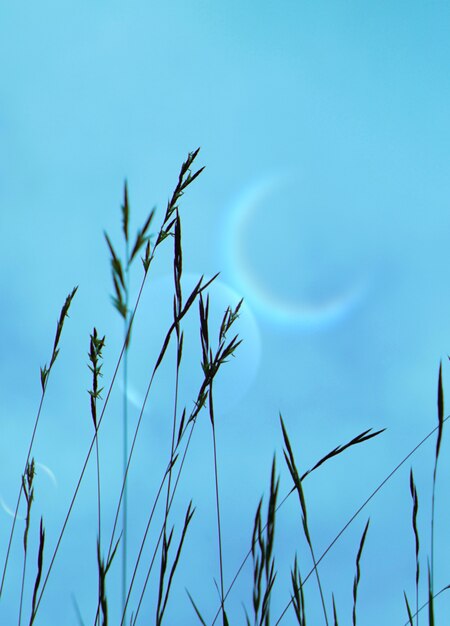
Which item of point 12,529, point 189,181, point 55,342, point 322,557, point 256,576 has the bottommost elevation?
point 256,576

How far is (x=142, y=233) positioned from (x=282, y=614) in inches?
37.7

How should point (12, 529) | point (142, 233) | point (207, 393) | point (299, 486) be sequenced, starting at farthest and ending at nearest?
point (12, 529)
point (207, 393)
point (299, 486)
point (142, 233)

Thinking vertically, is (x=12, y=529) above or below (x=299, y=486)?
above

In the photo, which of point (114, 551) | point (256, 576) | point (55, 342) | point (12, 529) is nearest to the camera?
point (256, 576)

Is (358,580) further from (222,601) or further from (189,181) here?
(189,181)

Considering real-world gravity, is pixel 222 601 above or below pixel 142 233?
below

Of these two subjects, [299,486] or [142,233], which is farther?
[299,486]

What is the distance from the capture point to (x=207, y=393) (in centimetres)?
158

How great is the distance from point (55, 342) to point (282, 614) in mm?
846

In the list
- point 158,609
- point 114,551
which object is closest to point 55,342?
point 114,551

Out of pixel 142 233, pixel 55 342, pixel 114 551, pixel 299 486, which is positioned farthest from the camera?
pixel 55 342

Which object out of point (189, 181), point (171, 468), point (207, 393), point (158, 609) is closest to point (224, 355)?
point (207, 393)

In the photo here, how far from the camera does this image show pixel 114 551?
146 centimetres

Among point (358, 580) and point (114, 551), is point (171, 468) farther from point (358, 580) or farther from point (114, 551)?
point (358, 580)
